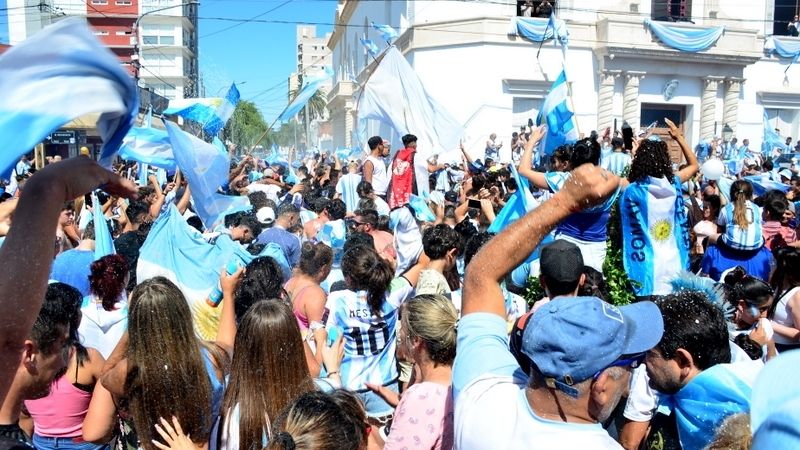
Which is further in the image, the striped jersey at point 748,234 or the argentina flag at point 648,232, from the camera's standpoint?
the striped jersey at point 748,234

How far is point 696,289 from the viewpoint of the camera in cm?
324

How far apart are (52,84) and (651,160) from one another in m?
4.45

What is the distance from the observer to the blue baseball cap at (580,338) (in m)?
1.94

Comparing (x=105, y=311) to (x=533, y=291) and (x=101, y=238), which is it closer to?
(x=101, y=238)

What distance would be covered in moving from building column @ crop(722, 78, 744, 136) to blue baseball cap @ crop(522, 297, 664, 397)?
102ft

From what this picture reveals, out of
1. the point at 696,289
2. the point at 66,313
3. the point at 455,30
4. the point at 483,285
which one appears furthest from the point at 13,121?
the point at 455,30

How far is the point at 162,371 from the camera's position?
2818 millimetres

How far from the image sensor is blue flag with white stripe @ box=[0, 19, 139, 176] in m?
1.56

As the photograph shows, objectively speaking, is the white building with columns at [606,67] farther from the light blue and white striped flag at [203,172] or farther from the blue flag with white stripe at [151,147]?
the light blue and white striped flag at [203,172]

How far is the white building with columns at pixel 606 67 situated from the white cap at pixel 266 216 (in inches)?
808

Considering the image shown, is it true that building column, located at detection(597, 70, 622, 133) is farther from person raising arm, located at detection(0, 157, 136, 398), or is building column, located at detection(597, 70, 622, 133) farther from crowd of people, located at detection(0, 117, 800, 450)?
person raising arm, located at detection(0, 157, 136, 398)

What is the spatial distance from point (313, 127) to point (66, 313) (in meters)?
94.7

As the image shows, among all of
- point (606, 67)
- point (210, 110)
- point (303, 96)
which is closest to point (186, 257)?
point (210, 110)

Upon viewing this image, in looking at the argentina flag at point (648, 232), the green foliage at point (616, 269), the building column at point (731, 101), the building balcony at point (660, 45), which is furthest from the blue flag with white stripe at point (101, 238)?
the building column at point (731, 101)
